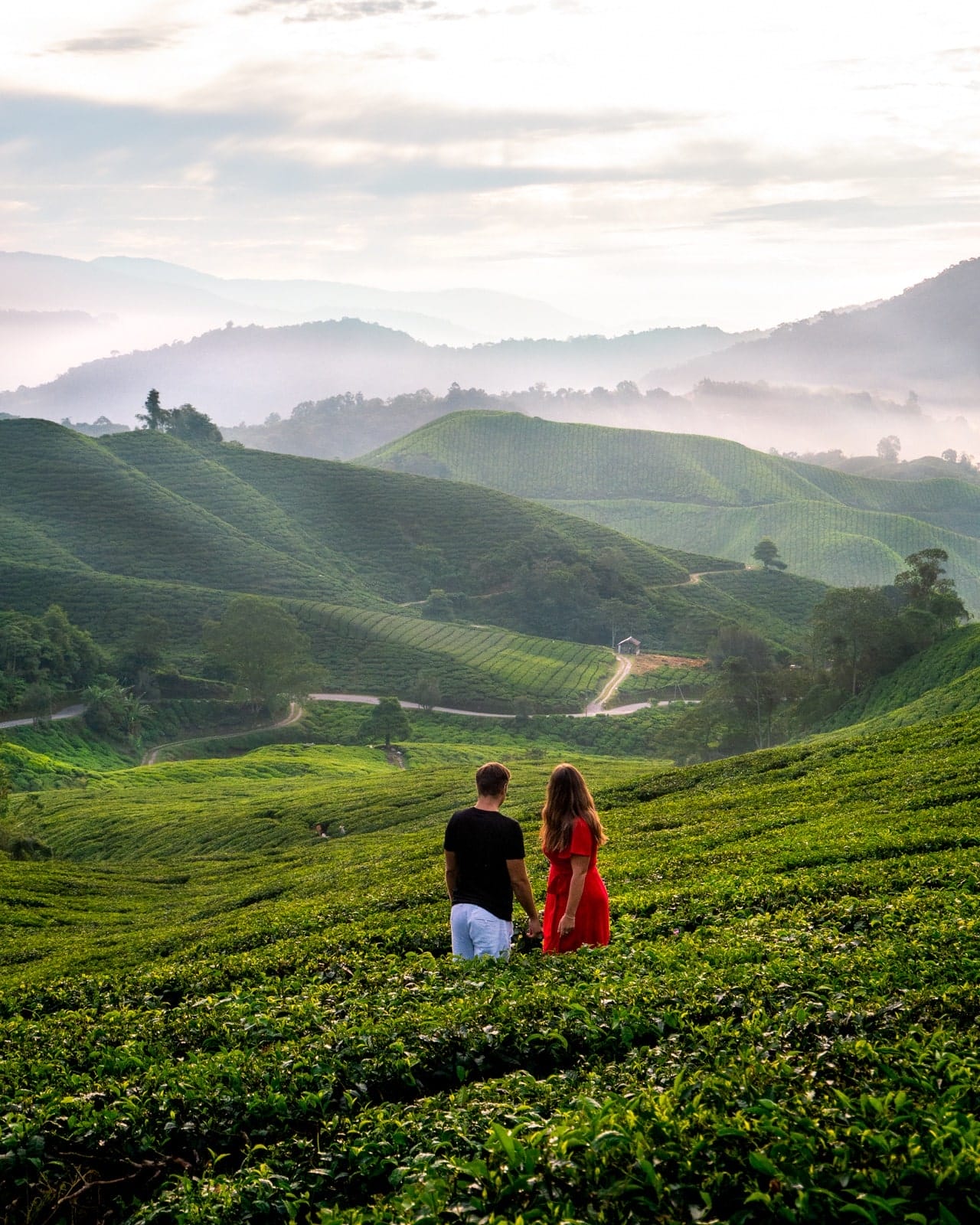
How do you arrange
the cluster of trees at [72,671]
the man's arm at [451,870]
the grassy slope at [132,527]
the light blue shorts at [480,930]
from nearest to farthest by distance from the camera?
the man's arm at [451,870] → the light blue shorts at [480,930] → the cluster of trees at [72,671] → the grassy slope at [132,527]

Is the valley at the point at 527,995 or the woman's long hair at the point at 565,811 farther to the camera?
the woman's long hair at the point at 565,811

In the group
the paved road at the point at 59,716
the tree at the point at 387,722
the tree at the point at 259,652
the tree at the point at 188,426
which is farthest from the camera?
the tree at the point at 188,426

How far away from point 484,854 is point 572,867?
0.90 metres

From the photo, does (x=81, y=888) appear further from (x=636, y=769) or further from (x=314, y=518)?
(x=314, y=518)

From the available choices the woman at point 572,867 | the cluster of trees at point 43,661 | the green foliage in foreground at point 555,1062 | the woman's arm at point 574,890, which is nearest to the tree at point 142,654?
the cluster of trees at point 43,661

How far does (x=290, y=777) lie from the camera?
69625 mm

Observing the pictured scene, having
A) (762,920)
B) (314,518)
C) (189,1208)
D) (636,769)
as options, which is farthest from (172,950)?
(314,518)

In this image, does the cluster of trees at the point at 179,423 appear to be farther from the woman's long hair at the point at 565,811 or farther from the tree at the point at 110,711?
the woman's long hair at the point at 565,811

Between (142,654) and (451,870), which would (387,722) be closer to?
(142,654)

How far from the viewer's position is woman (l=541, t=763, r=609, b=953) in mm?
10141

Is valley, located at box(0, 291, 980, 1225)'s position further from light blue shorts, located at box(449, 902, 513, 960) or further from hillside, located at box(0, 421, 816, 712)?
hillside, located at box(0, 421, 816, 712)

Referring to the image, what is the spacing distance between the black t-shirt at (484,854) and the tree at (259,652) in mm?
92705

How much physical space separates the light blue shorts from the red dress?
443 mm

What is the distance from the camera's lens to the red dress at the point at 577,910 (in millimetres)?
10445
